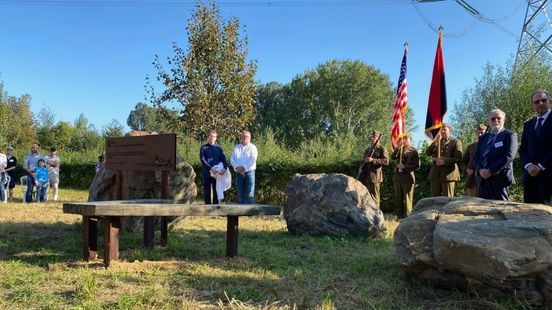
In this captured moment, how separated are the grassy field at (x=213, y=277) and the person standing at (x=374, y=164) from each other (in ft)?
12.2

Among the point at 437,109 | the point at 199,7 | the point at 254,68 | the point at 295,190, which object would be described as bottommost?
the point at 295,190

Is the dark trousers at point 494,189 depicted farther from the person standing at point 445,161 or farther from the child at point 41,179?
the child at point 41,179

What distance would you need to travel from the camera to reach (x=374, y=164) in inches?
418

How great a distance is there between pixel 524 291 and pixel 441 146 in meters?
6.41

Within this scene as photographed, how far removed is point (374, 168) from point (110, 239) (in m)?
7.07

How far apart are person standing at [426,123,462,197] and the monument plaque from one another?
5.43 meters

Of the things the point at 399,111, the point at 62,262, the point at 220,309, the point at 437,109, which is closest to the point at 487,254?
the point at 220,309

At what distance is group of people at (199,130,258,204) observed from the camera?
9.59 m

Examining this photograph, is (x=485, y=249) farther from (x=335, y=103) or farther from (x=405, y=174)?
(x=335, y=103)

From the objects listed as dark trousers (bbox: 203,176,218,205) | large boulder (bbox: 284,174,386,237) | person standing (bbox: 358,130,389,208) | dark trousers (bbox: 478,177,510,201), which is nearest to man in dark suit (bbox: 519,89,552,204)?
dark trousers (bbox: 478,177,510,201)

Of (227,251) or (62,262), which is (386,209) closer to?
(227,251)

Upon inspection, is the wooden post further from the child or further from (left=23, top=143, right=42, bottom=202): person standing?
(left=23, top=143, right=42, bottom=202): person standing

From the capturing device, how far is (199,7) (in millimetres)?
20172

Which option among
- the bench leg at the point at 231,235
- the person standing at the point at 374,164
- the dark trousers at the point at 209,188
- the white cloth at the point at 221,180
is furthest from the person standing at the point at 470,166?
the dark trousers at the point at 209,188
